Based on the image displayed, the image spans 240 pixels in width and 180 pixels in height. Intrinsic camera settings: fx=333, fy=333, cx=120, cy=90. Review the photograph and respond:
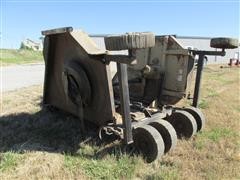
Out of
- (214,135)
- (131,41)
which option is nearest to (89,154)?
(131,41)

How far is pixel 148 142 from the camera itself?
4.00 metres

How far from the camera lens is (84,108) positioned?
467 centimetres

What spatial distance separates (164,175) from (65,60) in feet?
7.24

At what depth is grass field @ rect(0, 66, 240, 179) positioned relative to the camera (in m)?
3.64

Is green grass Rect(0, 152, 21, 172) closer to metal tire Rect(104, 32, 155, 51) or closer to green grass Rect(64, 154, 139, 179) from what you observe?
green grass Rect(64, 154, 139, 179)

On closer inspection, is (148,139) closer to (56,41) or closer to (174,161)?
(174,161)

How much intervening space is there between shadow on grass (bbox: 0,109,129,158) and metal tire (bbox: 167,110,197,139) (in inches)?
42.8

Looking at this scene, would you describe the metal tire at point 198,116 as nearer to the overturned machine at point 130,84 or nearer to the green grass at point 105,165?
the overturned machine at point 130,84

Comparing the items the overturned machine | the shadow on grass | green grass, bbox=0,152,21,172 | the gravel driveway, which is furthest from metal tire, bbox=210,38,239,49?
the gravel driveway

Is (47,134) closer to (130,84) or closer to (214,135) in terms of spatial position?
(130,84)

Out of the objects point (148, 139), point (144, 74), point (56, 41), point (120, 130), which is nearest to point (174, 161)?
point (148, 139)

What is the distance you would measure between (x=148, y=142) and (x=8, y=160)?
1663 millimetres

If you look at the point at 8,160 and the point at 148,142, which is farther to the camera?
the point at 148,142

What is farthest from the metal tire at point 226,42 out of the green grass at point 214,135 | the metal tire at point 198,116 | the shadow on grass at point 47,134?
the shadow on grass at point 47,134
